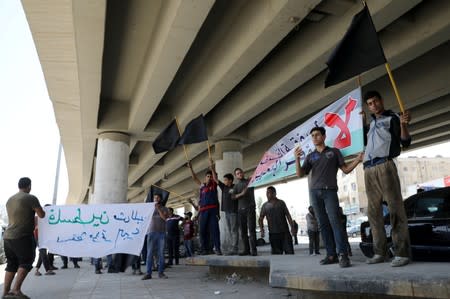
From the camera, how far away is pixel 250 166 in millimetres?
23234

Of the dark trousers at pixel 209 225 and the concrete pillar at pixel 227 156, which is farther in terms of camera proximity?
the concrete pillar at pixel 227 156

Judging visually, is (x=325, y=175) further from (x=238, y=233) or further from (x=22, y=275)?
(x=22, y=275)

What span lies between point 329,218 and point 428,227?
Result: 146 centimetres

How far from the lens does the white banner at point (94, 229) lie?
25.8 feet

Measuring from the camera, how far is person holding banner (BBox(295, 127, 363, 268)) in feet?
15.2

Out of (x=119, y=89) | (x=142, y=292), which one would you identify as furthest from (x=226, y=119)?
(x=142, y=292)

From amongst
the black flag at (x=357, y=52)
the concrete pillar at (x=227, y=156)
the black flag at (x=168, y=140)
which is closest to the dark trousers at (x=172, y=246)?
the concrete pillar at (x=227, y=156)

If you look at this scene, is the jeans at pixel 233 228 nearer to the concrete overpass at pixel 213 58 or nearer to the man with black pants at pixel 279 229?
the man with black pants at pixel 279 229

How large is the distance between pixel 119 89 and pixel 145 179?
18618mm

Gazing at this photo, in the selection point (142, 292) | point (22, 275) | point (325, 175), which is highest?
point (325, 175)

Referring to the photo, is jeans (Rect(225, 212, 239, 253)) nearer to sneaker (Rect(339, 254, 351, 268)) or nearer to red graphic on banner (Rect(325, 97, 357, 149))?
red graphic on banner (Rect(325, 97, 357, 149))

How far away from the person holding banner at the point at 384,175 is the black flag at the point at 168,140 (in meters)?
6.92

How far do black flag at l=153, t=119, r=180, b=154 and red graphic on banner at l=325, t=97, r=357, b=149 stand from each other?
230 inches

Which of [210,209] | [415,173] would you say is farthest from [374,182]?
[415,173]
